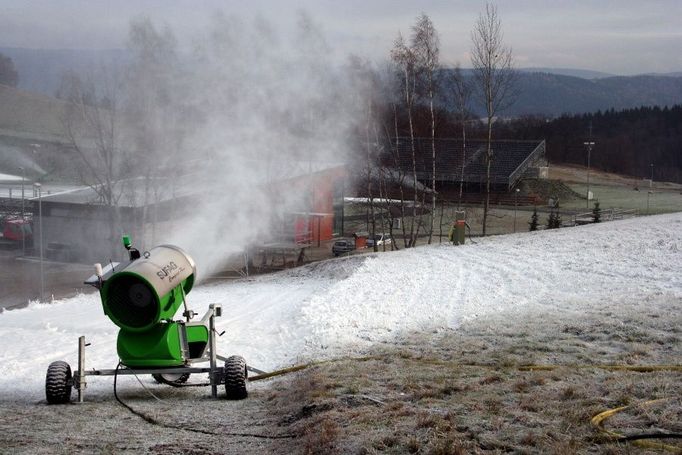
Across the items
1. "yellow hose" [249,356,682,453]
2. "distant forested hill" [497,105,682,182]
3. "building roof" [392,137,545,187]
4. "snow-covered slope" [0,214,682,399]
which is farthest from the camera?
"distant forested hill" [497,105,682,182]

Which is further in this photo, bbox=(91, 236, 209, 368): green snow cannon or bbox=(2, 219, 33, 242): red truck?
bbox=(2, 219, 33, 242): red truck

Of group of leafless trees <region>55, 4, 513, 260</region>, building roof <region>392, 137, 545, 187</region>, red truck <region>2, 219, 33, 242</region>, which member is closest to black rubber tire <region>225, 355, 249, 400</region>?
group of leafless trees <region>55, 4, 513, 260</region>

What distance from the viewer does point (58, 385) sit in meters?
9.07

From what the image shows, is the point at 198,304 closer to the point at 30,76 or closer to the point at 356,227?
the point at 356,227

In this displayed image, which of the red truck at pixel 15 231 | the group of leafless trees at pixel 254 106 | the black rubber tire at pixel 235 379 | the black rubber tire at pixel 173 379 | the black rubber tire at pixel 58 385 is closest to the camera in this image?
the black rubber tire at pixel 58 385

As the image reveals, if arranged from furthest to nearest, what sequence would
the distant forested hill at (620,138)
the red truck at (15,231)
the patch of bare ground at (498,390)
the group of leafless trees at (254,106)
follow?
the distant forested hill at (620,138)
the red truck at (15,231)
the group of leafless trees at (254,106)
the patch of bare ground at (498,390)

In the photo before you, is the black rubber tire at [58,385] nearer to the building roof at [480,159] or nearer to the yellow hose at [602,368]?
the yellow hose at [602,368]

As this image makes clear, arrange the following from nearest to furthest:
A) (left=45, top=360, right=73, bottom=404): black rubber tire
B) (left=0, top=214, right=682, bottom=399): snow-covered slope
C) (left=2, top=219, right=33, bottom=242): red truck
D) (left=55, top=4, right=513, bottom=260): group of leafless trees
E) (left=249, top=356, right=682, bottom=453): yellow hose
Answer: (left=249, top=356, right=682, bottom=453): yellow hose → (left=45, top=360, right=73, bottom=404): black rubber tire → (left=0, top=214, right=682, bottom=399): snow-covered slope → (left=55, top=4, right=513, bottom=260): group of leafless trees → (left=2, top=219, right=33, bottom=242): red truck

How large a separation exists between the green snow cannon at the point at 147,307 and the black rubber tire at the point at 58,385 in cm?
69

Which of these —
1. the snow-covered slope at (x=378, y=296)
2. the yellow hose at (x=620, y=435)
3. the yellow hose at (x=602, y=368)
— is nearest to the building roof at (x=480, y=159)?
the snow-covered slope at (x=378, y=296)

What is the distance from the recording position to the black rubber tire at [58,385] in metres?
9.05

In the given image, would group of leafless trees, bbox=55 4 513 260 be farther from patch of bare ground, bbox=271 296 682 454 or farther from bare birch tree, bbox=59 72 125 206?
patch of bare ground, bbox=271 296 682 454

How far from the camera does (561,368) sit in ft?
33.0

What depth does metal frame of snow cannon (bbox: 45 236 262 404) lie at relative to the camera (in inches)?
358
